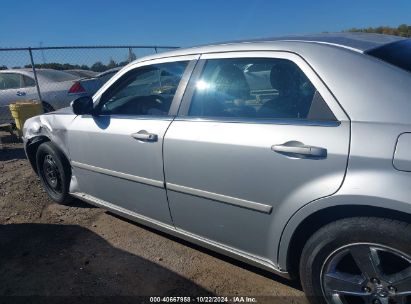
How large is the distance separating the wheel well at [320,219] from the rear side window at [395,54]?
766mm

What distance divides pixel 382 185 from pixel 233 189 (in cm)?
92

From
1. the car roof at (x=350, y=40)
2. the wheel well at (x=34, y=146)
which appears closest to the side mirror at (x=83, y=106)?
the wheel well at (x=34, y=146)

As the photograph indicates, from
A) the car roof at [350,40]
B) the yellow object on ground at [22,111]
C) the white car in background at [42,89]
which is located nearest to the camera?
the car roof at [350,40]

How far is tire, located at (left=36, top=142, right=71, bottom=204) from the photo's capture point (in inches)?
161

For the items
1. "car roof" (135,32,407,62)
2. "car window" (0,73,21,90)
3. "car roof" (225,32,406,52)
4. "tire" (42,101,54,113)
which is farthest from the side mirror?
"car window" (0,73,21,90)

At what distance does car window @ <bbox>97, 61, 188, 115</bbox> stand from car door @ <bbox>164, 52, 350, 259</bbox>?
20.0 inches

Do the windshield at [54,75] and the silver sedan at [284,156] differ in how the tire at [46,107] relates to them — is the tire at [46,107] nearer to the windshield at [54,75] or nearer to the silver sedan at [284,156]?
the windshield at [54,75]

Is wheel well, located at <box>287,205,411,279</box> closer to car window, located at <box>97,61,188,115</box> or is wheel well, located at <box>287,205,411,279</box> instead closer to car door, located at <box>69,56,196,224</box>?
car door, located at <box>69,56,196,224</box>

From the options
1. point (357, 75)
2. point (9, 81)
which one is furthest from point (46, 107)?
point (357, 75)

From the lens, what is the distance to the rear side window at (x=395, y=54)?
2.08m

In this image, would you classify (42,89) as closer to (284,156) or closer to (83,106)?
(83,106)

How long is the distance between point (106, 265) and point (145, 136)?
1.18 meters

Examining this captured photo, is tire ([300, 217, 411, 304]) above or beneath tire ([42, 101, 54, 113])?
beneath

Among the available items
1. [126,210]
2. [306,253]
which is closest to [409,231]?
[306,253]
